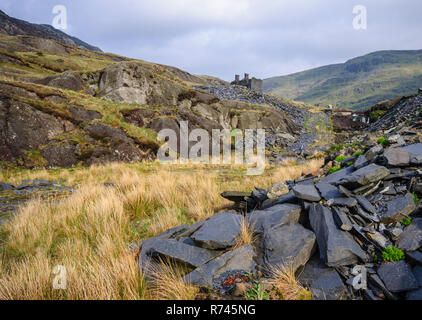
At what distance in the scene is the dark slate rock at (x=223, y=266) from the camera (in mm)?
2541

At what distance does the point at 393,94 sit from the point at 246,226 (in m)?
237

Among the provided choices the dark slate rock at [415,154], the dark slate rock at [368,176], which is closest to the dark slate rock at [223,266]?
the dark slate rock at [368,176]

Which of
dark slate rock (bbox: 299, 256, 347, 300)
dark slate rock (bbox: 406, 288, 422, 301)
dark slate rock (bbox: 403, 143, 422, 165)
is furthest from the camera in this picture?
dark slate rock (bbox: 403, 143, 422, 165)

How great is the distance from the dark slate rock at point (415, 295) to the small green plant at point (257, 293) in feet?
4.95

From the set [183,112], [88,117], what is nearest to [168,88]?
[183,112]

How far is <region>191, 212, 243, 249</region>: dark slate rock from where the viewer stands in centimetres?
304

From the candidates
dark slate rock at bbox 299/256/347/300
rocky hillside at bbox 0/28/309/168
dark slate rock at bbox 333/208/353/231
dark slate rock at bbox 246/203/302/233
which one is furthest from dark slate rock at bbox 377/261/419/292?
rocky hillside at bbox 0/28/309/168

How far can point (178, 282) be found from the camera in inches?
95.1

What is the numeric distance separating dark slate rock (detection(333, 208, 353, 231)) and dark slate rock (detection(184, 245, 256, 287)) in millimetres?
1397

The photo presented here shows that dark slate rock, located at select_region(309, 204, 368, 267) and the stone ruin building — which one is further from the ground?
the stone ruin building

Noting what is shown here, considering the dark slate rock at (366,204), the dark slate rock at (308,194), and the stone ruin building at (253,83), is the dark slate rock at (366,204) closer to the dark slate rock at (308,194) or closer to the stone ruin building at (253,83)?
the dark slate rock at (308,194)

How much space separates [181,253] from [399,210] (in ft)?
11.3

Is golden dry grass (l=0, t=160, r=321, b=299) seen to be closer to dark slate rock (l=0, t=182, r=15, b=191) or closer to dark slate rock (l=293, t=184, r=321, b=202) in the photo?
dark slate rock (l=293, t=184, r=321, b=202)

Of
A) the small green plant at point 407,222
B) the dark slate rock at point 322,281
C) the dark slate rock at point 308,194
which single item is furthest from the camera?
the dark slate rock at point 308,194
